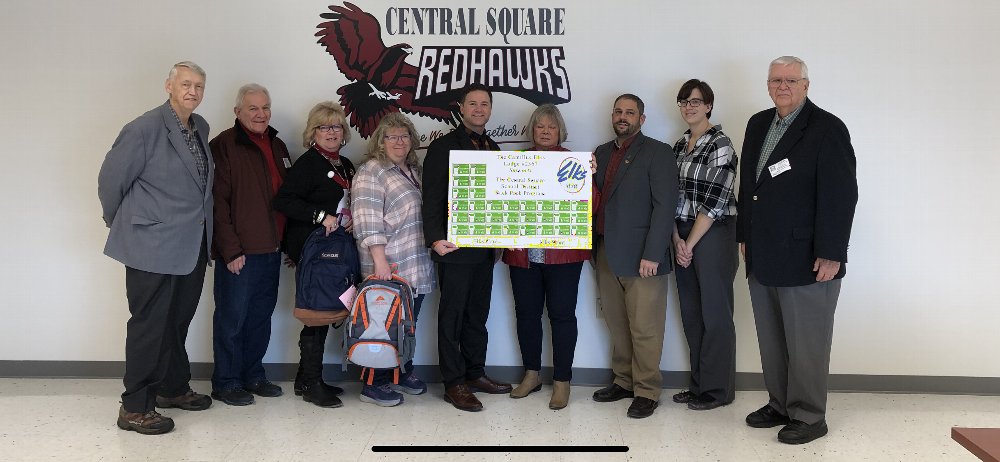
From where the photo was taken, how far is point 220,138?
3.67 m

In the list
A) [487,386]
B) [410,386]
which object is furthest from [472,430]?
[410,386]

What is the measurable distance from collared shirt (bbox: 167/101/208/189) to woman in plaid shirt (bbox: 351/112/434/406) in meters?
0.73

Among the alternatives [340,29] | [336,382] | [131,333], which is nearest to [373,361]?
[336,382]

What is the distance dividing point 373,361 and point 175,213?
118 cm

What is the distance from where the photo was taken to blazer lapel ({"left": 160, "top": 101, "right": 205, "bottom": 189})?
323 centimetres

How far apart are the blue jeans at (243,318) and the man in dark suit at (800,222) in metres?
2.54

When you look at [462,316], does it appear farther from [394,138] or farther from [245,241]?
[245,241]

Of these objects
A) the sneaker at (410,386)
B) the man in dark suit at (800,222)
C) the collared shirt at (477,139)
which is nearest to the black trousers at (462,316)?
the sneaker at (410,386)

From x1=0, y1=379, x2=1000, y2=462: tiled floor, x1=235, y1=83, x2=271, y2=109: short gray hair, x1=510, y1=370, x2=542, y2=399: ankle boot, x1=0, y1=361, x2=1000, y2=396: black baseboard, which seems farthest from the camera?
x1=0, y1=361, x2=1000, y2=396: black baseboard

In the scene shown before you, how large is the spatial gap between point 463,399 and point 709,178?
1.70 meters

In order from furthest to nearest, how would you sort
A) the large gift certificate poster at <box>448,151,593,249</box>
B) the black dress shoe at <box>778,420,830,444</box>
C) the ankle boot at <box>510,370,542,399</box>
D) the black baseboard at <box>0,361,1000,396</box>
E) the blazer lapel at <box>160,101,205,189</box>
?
the black baseboard at <box>0,361,1000,396</box> → the ankle boot at <box>510,370,542,399</box> → the large gift certificate poster at <box>448,151,593,249</box> → the blazer lapel at <box>160,101,205,189</box> → the black dress shoe at <box>778,420,830,444</box>

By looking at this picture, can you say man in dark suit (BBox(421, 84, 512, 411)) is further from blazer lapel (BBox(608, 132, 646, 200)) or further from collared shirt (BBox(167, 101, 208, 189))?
collared shirt (BBox(167, 101, 208, 189))

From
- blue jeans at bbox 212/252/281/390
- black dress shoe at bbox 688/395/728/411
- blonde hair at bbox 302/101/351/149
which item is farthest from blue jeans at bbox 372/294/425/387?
black dress shoe at bbox 688/395/728/411

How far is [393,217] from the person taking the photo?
3539 millimetres
